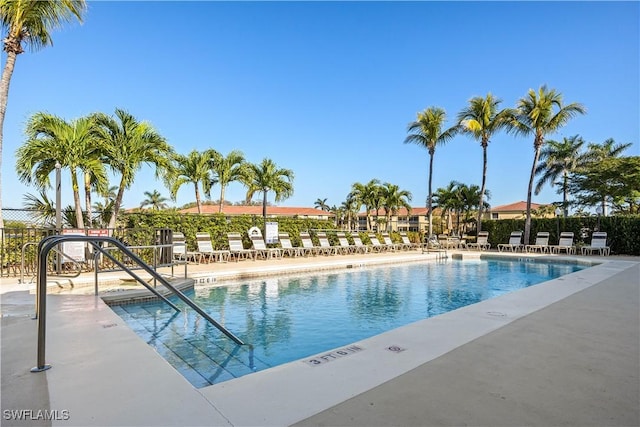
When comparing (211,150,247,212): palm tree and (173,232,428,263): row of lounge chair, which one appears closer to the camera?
(173,232,428,263): row of lounge chair

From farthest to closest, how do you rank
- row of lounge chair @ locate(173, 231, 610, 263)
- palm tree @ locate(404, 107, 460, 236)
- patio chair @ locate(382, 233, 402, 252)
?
palm tree @ locate(404, 107, 460, 236)
patio chair @ locate(382, 233, 402, 252)
row of lounge chair @ locate(173, 231, 610, 263)

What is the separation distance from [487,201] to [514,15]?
91.3 feet

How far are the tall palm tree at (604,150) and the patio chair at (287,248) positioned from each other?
27.7 meters

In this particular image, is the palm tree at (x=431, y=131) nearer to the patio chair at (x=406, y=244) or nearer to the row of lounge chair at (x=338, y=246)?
the patio chair at (x=406, y=244)

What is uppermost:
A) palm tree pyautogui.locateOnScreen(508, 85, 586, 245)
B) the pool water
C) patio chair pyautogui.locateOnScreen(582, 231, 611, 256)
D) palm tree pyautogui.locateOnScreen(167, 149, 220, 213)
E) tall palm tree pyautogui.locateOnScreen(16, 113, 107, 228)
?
palm tree pyautogui.locateOnScreen(508, 85, 586, 245)

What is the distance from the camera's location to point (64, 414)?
2.09 m

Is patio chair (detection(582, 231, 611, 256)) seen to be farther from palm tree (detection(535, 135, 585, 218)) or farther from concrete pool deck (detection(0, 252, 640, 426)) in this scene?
concrete pool deck (detection(0, 252, 640, 426))

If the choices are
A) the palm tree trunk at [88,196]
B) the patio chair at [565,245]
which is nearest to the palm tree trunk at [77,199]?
the palm tree trunk at [88,196]

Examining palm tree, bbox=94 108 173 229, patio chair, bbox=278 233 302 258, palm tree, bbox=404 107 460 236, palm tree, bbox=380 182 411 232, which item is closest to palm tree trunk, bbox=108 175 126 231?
palm tree, bbox=94 108 173 229

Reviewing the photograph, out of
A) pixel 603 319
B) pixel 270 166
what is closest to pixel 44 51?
pixel 270 166

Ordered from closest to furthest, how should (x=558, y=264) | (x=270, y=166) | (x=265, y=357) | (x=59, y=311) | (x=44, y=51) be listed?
(x=265, y=357) → (x=59, y=311) → (x=44, y=51) → (x=558, y=264) → (x=270, y=166)

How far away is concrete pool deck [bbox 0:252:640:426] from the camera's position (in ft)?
6.90

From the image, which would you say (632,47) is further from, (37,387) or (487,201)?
(487,201)

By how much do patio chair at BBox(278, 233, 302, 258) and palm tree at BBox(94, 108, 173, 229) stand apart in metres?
6.11
